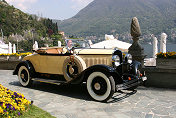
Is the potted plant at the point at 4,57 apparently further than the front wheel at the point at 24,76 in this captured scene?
Yes

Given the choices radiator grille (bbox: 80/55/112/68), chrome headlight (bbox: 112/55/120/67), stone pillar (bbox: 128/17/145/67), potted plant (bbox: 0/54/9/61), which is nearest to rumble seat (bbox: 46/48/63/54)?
radiator grille (bbox: 80/55/112/68)

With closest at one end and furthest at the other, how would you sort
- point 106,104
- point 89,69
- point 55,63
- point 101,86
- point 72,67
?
point 106,104
point 101,86
point 89,69
point 72,67
point 55,63

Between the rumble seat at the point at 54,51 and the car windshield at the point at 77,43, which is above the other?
the car windshield at the point at 77,43

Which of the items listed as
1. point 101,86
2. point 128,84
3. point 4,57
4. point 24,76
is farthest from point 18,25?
point 128,84

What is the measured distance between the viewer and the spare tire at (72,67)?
5398mm

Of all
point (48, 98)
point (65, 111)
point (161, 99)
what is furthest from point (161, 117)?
point (48, 98)

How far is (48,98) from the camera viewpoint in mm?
5430

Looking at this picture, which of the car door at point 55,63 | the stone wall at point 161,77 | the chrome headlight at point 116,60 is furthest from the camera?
the stone wall at point 161,77

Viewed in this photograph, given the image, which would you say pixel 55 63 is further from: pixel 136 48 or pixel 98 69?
pixel 136 48

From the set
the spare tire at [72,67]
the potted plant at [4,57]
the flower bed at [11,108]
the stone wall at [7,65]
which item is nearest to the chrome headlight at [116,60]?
the spare tire at [72,67]

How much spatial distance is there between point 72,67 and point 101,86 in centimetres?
116

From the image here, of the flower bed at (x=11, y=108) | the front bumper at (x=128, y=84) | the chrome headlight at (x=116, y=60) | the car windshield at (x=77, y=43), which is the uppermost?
the car windshield at (x=77, y=43)

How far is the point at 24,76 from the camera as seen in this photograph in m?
6.93

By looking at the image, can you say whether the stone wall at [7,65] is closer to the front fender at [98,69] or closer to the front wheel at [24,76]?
the front wheel at [24,76]
